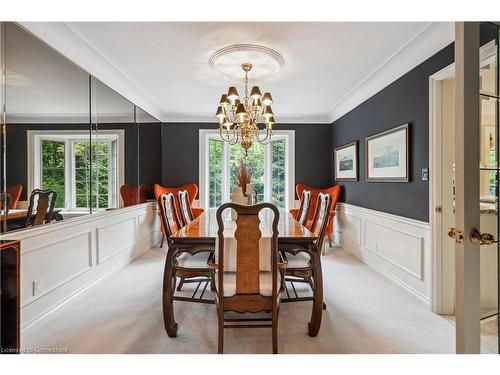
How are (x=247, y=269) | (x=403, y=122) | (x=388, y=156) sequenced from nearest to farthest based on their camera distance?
1. (x=247, y=269)
2. (x=403, y=122)
3. (x=388, y=156)

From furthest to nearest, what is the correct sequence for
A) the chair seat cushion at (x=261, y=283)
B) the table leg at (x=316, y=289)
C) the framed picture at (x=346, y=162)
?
the framed picture at (x=346, y=162) < the table leg at (x=316, y=289) < the chair seat cushion at (x=261, y=283)

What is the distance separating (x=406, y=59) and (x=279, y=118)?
2957mm

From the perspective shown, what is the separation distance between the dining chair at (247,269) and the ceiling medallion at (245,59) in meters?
1.67

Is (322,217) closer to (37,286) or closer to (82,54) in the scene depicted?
→ (37,286)

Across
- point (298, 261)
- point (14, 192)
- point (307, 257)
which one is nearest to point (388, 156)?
Result: point (307, 257)

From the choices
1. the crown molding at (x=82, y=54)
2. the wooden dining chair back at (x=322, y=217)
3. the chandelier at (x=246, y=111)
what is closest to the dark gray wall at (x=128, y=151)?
the crown molding at (x=82, y=54)

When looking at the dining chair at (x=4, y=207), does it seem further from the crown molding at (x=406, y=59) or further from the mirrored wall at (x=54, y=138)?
the crown molding at (x=406, y=59)

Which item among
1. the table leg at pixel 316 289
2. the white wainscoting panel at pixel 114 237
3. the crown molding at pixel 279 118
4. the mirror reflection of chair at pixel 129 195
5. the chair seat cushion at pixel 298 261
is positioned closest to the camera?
the table leg at pixel 316 289

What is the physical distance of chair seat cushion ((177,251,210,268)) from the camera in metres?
2.41

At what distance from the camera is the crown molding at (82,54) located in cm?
231

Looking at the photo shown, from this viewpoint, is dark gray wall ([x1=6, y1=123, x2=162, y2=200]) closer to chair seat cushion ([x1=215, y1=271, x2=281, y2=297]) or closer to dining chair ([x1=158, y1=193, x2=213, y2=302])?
dining chair ([x1=158, y1=193, x2=213, y2=302])

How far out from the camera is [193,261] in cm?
249

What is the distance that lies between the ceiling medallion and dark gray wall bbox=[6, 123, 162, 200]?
1.53 meters
